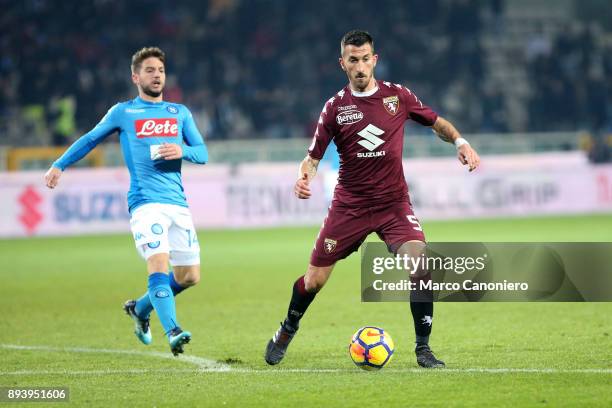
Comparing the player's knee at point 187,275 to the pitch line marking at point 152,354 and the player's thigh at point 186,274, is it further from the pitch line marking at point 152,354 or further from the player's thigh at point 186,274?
the pitch line marking at point 152,354

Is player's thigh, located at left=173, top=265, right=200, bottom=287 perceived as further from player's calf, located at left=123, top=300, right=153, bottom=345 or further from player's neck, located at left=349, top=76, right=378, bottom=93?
player's neck, located at left=349, top=76, right=378, bottom=93

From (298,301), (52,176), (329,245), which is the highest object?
(52,176)

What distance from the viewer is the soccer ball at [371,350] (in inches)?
269

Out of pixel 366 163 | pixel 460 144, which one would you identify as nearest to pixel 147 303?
pixel 366 163

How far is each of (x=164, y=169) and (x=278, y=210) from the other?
15.2 meters

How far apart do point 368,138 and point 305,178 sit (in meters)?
0.49

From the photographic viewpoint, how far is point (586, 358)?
7.13 meters

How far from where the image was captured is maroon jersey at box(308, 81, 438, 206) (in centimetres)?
705

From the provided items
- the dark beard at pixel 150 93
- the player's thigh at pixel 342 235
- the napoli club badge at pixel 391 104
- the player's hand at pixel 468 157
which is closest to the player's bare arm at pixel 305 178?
the player's thigh at pixel 342 235

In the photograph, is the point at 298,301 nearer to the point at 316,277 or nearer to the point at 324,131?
the point at 316,277

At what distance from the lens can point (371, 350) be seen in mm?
6828

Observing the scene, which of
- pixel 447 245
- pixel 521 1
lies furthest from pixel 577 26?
pixel 447 245

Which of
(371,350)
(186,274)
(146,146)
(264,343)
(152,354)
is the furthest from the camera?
(264,343)

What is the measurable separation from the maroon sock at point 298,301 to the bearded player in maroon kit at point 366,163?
7cm
